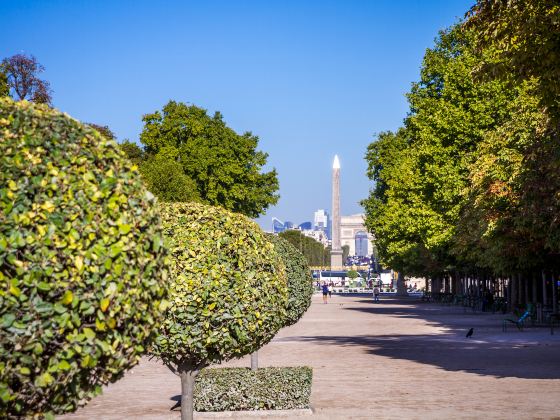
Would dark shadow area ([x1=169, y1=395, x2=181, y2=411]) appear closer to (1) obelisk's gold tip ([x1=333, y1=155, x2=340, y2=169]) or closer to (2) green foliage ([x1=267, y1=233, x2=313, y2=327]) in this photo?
(2) green foliage ([x1=267, y1=233, x2=313, y2=327])

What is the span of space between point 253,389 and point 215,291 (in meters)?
6.19

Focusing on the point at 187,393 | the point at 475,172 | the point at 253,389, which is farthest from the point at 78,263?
the point at 475,172

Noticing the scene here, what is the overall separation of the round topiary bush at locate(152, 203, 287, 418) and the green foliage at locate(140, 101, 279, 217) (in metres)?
60.7

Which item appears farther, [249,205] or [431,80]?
[249,205]

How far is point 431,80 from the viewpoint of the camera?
55.5m

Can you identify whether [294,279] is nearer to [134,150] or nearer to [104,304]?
[104,304]

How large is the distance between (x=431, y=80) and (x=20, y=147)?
5069 centimetres

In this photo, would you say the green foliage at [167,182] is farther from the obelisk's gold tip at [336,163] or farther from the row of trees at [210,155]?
the obelisk's gold tip at [336,163]

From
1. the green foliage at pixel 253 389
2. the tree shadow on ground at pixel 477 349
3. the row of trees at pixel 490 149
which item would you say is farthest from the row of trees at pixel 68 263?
the tree shadow on ground at pixel 477 349

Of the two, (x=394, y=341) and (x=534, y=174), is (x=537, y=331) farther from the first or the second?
(x=534, y=174)

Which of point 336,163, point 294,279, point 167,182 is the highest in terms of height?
point 336,163

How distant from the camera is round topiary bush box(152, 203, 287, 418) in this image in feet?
36.7

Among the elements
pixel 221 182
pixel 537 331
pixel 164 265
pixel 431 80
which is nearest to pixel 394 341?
pixel 537 331

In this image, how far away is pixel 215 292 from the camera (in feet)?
36.7
